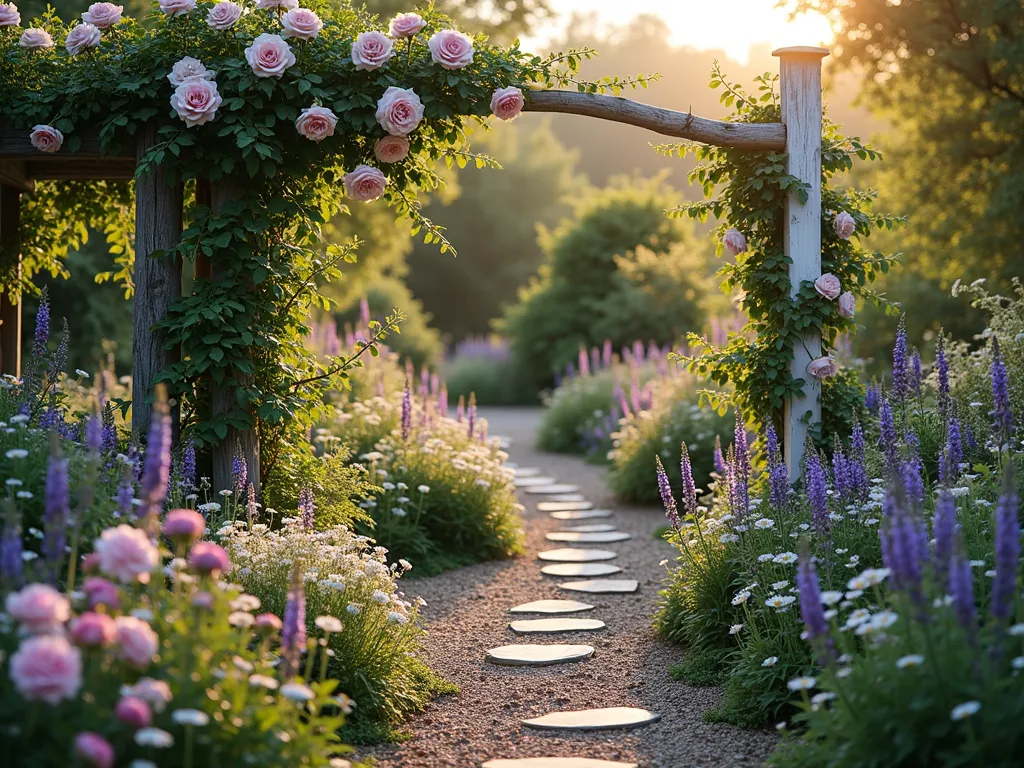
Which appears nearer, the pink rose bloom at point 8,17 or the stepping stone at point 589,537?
the pink rose bloom at point 8,17

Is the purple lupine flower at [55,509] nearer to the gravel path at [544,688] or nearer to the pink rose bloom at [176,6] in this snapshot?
the gravel path at [544,688]

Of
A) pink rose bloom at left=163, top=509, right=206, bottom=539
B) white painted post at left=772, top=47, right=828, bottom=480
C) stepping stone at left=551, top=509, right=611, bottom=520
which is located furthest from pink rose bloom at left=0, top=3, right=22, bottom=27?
stepping stone at left=551, top=509, right=611, bottom=520

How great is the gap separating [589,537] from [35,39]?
4.79 meters

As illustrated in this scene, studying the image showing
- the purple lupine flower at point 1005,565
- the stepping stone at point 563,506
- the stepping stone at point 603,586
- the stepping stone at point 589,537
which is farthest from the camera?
the stepping stone at point 563,506

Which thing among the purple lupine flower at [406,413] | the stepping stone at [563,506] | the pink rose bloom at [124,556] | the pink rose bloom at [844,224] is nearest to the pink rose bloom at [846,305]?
the pink rose bloom at [844,224]

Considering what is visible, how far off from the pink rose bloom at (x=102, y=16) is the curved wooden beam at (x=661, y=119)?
208 cm

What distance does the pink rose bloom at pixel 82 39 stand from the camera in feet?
16.2

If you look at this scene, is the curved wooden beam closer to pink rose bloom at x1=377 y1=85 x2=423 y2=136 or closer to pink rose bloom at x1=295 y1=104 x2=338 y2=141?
pink rose bloom at x1=377 y1=85 x2=423 y2=136

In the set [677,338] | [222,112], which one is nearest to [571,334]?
[677,338]

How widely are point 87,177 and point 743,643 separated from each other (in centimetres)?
463

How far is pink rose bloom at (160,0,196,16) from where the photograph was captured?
4.85 metres

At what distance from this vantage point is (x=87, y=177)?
616cm

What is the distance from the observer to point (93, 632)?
2.23 metres

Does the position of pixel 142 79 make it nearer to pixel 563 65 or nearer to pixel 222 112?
pixel 222 112
